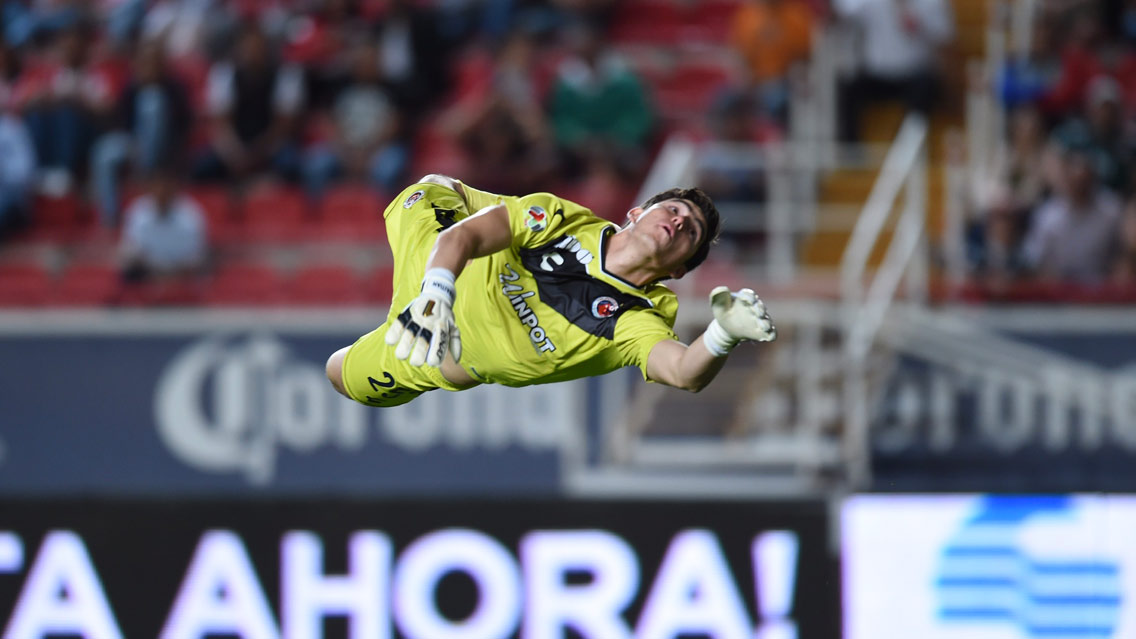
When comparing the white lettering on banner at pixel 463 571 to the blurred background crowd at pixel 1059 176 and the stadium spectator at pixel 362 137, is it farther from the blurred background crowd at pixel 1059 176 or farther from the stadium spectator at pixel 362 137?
the stadium spectator at pixel 362 137

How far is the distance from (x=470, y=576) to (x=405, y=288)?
1.84m

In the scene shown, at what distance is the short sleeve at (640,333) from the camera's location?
18.1 feet

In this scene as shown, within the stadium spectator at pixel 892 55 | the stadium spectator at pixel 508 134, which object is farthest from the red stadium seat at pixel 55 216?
the stadium spectator at pixel 892 55

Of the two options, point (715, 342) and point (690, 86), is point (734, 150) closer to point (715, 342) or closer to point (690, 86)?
point (690, 86)

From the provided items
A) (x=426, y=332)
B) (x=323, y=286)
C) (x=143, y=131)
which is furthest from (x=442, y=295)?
(x=143, y=131)

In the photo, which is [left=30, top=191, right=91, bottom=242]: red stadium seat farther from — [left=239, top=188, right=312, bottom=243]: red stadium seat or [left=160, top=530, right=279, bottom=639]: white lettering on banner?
[left=160, top=530, right=279, bottom=639]: white lettering on banner

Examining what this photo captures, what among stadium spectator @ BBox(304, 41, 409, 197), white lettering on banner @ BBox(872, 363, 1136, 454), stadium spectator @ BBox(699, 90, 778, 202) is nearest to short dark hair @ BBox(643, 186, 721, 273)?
stadium spectator @ BBox(699, 90, 778, 202)

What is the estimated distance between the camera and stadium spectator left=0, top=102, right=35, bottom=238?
13.5 m

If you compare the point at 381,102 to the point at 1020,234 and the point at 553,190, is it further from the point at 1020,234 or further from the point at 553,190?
the point at 1020,234

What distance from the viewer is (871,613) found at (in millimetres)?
7352

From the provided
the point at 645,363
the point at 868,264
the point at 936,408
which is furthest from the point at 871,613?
the point at 868,264

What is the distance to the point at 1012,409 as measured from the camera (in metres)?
11.8

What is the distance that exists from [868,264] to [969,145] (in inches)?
65.7

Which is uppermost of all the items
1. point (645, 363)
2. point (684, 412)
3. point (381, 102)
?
point (381, 102)
